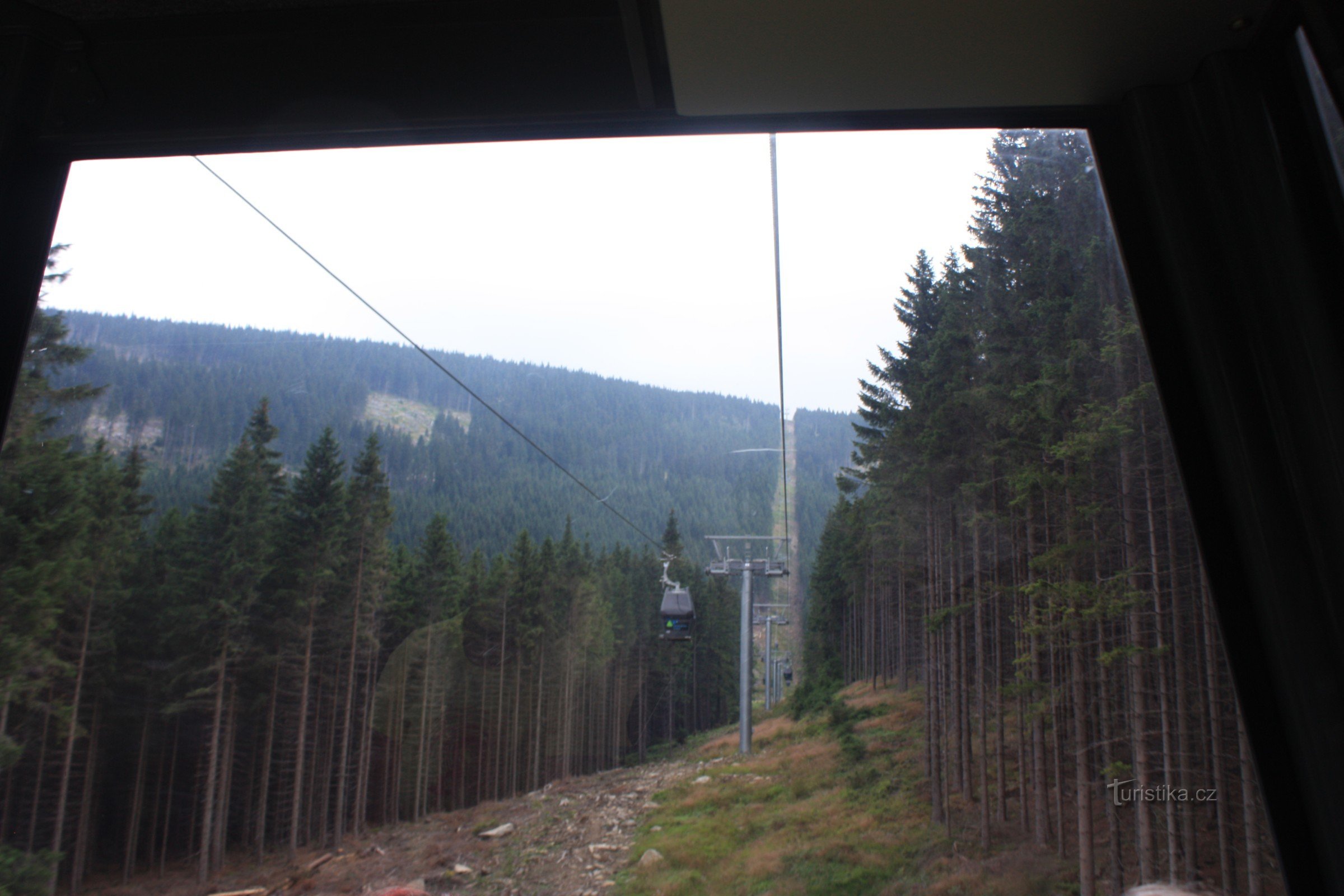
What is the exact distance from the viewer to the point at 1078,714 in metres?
2.14

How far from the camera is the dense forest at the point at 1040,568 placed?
169 cm

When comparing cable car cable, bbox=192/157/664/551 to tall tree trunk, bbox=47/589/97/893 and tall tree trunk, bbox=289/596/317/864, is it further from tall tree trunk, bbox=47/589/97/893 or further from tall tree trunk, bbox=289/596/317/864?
tall tree trunk, bbox=47/589/97/893

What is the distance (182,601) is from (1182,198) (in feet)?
10.8

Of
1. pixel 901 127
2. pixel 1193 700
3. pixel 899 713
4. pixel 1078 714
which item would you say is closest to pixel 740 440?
pixel 899 713

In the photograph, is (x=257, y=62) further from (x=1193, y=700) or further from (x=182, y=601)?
(x=1193, y=700)

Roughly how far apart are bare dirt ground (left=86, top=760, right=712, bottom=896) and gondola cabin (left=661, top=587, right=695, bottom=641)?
0.94 m

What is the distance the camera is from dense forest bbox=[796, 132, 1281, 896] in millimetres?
1691

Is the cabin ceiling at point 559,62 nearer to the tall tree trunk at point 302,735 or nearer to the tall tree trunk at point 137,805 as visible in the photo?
the tall tree trunk at point 302,735

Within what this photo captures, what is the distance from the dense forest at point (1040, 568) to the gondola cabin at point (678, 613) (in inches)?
33.5

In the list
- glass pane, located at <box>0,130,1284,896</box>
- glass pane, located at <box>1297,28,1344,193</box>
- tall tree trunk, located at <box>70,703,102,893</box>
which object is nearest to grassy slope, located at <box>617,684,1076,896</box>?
glass pane, located at <box>0,130,1284,896</box>

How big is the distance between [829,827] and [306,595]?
2.44 meters

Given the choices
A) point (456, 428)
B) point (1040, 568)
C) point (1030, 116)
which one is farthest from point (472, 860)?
point (1030, 116)

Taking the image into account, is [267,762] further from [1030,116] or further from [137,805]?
[1030,116]


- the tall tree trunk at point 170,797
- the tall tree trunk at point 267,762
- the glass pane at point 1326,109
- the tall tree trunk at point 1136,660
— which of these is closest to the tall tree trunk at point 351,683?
the tall tree trunk at point 267,762
